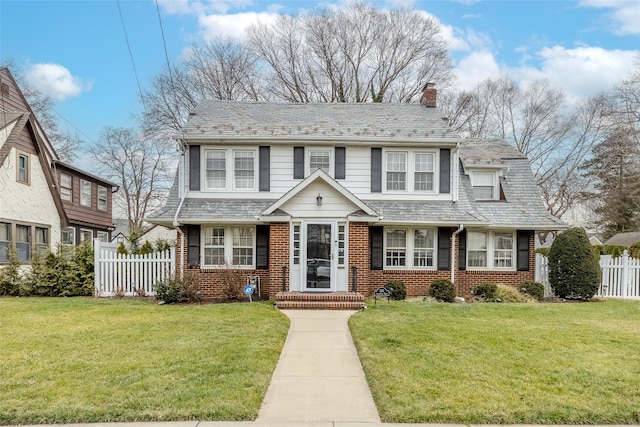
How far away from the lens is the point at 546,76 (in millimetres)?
29500

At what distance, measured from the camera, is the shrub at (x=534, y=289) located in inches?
522

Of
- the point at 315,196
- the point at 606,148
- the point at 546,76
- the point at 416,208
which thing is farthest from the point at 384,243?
the point at 606,148

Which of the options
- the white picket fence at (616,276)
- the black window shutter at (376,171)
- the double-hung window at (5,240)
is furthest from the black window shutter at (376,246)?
the double-hung window at (5,240)

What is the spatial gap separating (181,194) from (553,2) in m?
14.2

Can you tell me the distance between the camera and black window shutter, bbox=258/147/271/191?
45.1 ft

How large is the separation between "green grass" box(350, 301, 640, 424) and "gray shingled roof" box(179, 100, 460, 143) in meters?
6.34

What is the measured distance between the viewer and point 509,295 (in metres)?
12.9

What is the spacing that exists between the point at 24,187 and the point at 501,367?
17.6 metres

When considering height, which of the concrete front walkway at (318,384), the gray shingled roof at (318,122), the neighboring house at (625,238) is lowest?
the concrete front walkway at (318,384)

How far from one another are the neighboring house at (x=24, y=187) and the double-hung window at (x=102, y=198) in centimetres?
427

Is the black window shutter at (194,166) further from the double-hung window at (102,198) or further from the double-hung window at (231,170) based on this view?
the double-hung window at (102,198)

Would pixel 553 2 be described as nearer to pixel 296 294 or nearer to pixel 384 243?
pixel 384 243

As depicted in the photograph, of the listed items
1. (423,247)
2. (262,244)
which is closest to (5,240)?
(262,244)

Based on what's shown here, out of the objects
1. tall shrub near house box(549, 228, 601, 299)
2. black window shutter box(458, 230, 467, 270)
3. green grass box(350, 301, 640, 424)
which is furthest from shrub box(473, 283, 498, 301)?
green grass box(350, 301, 640, 424)
